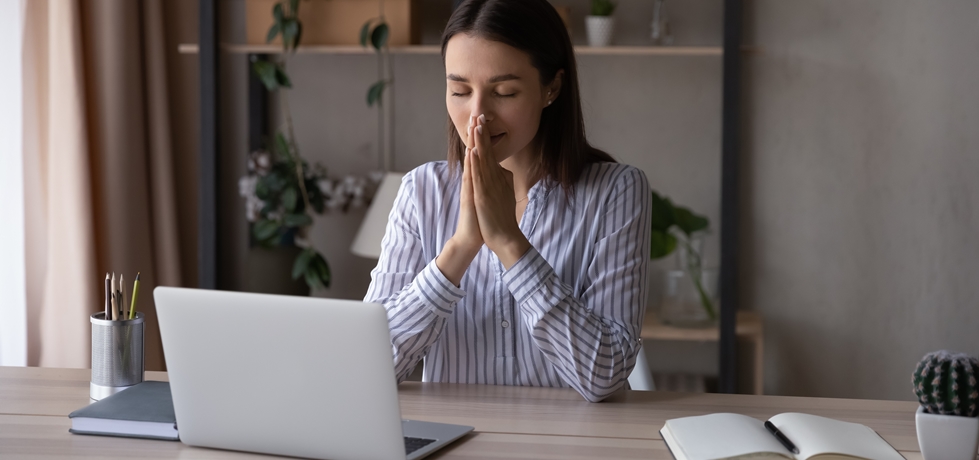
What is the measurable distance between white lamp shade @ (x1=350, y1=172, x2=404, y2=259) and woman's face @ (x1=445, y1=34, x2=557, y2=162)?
1.21 meters

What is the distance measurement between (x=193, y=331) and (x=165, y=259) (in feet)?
6.53

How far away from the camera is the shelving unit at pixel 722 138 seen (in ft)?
7.74

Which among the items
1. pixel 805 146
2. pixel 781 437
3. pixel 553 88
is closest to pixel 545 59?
pixel 553 88

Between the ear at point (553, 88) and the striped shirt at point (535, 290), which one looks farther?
the ear at point (553, 88)

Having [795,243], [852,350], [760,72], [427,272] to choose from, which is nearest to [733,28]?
[760,72]

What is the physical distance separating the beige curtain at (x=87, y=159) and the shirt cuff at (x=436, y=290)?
5.39 ft

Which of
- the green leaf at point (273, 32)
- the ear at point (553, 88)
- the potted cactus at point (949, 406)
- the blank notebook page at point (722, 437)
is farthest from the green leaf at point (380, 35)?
the potted cactus at point (949, 406)

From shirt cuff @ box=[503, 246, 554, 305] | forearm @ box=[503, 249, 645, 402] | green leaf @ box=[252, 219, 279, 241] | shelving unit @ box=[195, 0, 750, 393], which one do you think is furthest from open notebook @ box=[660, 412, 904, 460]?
green leaf @ box=[252, 219, 279, 241]

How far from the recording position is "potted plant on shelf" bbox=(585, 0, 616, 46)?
255cm

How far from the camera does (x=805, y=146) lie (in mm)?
2766

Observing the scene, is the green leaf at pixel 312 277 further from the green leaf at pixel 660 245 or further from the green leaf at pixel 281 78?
the green leaf at pixel 660 245

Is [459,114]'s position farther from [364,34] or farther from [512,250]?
[364,34]

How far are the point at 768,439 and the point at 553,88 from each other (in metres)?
0.70

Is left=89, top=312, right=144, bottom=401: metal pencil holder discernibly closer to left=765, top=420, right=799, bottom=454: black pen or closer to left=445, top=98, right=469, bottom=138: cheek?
left=445, top=98, right=469, bottom=138: cheek
